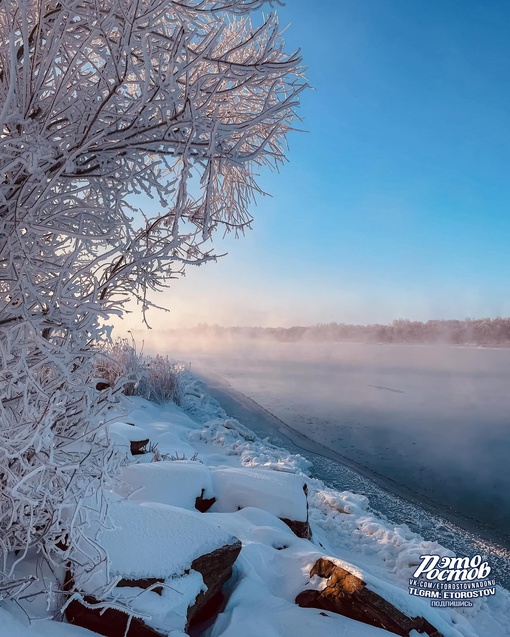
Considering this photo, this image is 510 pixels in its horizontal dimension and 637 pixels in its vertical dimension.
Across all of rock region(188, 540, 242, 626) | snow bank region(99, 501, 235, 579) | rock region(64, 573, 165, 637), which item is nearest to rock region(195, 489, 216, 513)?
snow bank region(99, 501, 235, 579)

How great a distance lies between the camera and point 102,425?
2.23 meters

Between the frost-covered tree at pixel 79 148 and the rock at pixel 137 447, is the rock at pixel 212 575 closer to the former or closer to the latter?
the frost-covered tree at pixel 79 148

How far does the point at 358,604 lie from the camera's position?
251cm

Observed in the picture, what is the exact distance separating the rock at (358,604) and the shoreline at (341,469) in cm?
202

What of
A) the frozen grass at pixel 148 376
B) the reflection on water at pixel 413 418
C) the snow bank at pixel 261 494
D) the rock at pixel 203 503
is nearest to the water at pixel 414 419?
the reflection on water at pixel 413 418

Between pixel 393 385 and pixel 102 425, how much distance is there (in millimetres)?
13413

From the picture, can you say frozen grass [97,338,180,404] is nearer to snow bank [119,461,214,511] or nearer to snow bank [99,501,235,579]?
snow bank [119,461,214,511]

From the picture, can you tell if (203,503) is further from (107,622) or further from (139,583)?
(107,622)

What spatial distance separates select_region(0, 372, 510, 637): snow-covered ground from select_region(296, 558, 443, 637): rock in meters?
0.05

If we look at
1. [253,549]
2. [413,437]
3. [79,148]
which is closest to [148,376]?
[413,437]

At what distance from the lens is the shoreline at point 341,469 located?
4789 millimetres

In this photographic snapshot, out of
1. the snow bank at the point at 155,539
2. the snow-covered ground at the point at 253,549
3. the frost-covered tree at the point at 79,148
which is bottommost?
the snow-covered ground at the point at 253,549

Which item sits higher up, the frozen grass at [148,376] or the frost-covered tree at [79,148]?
the frost-covered tree at [79,148]

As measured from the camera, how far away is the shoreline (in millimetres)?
4789
